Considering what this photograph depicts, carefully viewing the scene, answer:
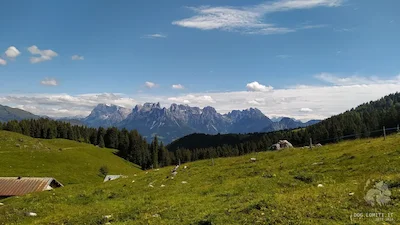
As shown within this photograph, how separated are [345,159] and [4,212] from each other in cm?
3415

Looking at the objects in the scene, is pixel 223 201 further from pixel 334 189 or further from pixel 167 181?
pixel 167 181

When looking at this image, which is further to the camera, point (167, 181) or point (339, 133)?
point (339, 133)

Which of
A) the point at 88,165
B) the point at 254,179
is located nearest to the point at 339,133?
the point at 88,165

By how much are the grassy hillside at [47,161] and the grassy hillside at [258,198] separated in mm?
79462

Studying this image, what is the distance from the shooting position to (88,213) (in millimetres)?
24703

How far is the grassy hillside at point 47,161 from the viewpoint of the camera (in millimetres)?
109000
